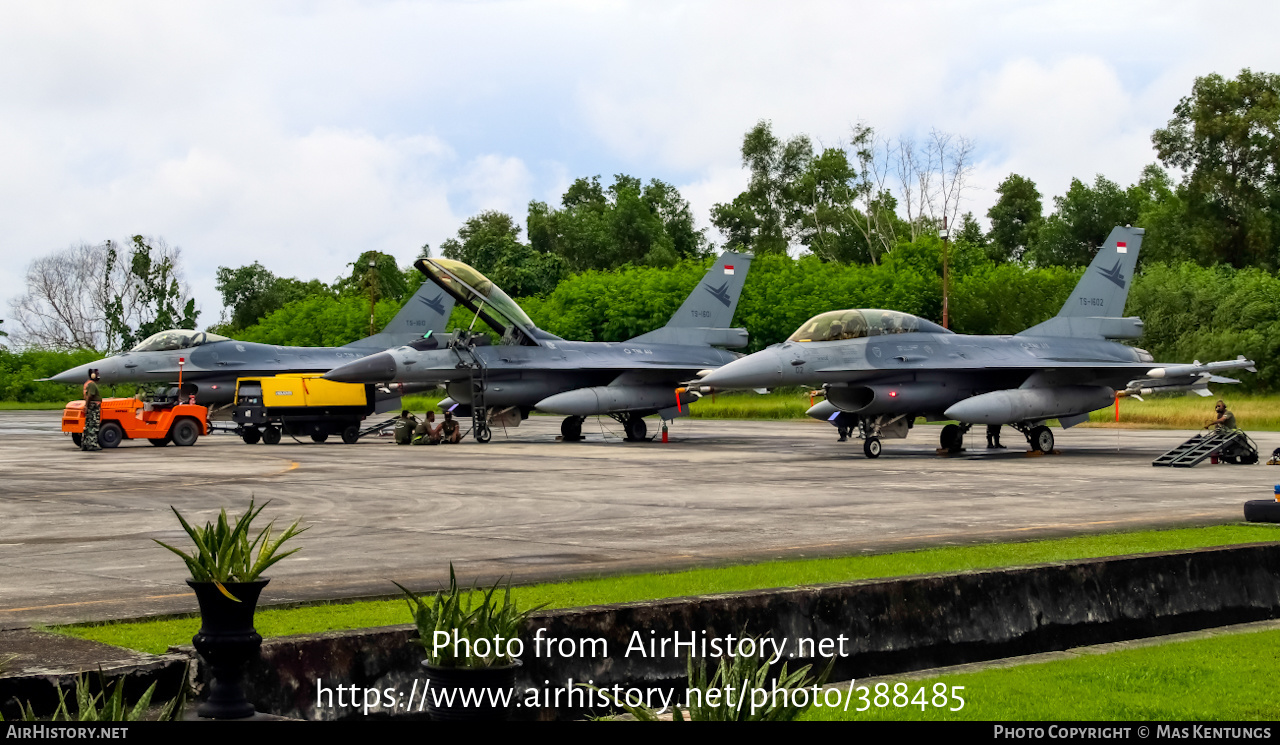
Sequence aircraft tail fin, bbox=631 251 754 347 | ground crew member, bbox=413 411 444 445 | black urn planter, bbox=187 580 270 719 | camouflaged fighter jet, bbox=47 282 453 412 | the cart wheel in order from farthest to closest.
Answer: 1. aircraft tail fin, bbox=631 251 754 347
2. camouflaged fighter jet, bbox=47 282 453 412
3. ground crew member, bbox=413 411 444 445
4. the cart wheel
5. black urn planter, bbox=187 580 270 719

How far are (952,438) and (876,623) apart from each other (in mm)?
19965

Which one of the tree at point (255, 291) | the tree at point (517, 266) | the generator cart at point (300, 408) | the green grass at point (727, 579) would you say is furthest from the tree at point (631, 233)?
the green grass at point (727, 579)

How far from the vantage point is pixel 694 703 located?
380cm

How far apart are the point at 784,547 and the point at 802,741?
26.8ft

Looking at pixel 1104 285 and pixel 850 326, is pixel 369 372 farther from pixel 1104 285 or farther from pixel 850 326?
pixel 1104 285

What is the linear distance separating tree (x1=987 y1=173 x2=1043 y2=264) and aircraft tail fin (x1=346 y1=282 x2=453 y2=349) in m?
62.1

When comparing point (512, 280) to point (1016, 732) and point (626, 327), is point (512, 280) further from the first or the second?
point (1016, 732)

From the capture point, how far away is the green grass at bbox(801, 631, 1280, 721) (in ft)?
18.8

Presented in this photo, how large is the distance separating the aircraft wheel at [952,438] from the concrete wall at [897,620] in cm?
1784

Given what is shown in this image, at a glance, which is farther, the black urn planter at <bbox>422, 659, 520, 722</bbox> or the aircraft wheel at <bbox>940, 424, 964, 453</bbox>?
the aircraft wheel at <bbox>940, 424, 964, 453</bbox>

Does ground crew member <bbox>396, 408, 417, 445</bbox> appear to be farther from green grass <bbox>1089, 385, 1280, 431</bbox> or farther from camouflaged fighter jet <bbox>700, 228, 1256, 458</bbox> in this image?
green grass <bbox>1089, 385, 1280, 431</bbox>

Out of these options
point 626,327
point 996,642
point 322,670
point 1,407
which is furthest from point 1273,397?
point 1,407

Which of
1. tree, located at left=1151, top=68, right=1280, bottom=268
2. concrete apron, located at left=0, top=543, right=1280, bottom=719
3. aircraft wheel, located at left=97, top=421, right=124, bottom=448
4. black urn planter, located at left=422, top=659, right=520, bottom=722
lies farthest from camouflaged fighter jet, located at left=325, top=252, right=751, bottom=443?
tree, located at left=1151, top=68, right=1280, bottom=268

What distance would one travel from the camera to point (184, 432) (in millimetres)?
30422
